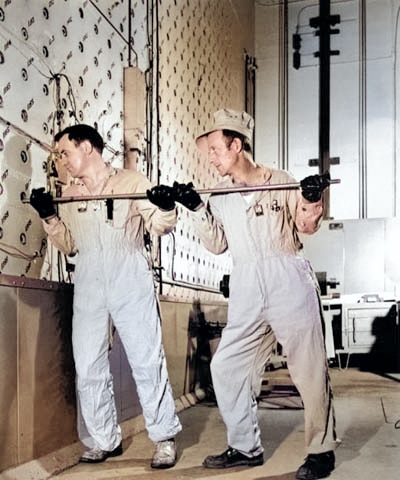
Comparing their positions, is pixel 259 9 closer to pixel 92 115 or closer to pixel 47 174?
pixel 92 115

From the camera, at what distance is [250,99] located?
8797mm

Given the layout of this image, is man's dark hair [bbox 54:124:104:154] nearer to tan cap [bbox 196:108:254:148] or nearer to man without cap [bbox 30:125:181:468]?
man without cap [bbox 30:125:181:468]

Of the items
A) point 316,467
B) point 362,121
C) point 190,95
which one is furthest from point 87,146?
point 362,121

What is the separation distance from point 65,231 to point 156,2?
113 inches

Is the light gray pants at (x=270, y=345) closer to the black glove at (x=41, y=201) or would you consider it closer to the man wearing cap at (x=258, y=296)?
the man wearing cap at (x=258, y=296)

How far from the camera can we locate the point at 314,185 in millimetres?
2379

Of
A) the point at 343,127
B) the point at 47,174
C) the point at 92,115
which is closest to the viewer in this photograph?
the point at 47,174

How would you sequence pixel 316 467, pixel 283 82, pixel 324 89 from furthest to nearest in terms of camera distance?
1. pixel 283 82
2. pixel 324 89
3. pixel 316 467

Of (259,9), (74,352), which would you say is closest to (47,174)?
(74,352)

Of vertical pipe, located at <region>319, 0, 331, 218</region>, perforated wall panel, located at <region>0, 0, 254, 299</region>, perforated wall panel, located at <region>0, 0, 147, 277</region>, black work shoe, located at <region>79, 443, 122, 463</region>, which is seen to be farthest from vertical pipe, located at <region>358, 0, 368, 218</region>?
black work shoe, located at <region>79, 443, 122, 463</region>

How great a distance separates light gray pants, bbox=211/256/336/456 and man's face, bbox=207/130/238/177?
0.47 metres

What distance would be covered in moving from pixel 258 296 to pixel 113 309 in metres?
0.64

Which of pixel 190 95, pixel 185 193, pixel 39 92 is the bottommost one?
pixel 185 193

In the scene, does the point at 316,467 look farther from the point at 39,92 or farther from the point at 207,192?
the point at 39,92
